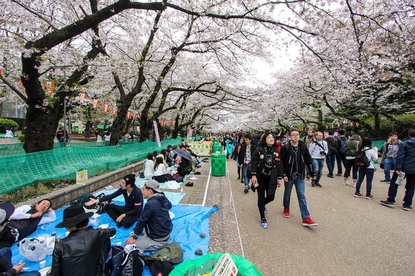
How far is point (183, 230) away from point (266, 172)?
2003 mm

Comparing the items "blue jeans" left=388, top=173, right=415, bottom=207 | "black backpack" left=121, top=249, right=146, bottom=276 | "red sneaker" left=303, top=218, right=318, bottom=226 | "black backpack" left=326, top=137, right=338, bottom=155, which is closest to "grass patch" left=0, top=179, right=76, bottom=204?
"black backpack" left=121, top=249, right=146, bottom=276

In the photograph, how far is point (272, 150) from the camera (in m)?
4.51

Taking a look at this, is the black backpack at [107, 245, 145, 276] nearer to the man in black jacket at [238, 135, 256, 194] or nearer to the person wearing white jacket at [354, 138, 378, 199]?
the man in black jacket at [238, 135, 256, 194]

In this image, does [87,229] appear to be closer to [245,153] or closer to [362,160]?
[245,153]

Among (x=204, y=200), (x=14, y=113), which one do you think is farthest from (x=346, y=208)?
(x=14, y=113)

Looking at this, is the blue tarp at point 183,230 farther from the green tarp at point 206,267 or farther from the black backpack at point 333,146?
the black backpack at point 333,146

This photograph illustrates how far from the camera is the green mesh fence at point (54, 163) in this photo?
4383 millimetres

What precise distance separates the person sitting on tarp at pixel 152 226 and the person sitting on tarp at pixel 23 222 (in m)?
1.94

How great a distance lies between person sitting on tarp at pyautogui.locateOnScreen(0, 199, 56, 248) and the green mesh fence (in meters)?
0.87

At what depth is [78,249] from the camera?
206 centimetres

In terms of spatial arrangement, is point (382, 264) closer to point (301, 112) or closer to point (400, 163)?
point (400, 163)

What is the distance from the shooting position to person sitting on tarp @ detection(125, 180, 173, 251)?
319 cm

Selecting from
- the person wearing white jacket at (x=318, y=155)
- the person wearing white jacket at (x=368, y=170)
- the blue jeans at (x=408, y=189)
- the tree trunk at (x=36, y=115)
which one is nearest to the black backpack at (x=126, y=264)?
the tree trunk at (x=36, y=115)

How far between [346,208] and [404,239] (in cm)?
149
